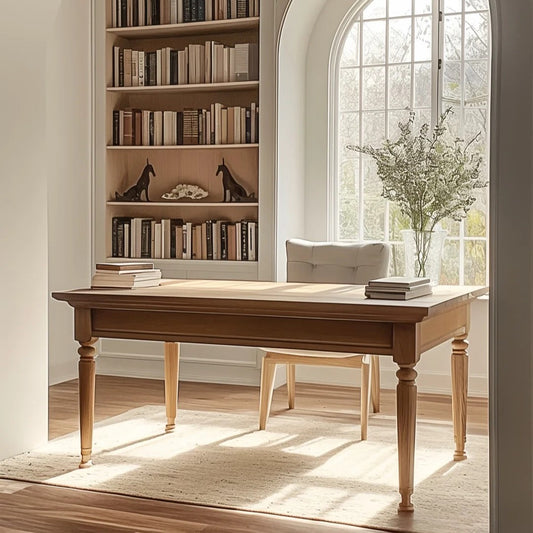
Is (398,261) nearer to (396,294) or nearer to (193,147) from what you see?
(193,147)

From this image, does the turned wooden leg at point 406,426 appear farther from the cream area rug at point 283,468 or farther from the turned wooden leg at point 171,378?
the turned wooden leg at point 171,378

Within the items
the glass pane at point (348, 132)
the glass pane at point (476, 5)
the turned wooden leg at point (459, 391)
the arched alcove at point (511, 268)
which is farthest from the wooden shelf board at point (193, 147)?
the arched alcove at point (511, 268)

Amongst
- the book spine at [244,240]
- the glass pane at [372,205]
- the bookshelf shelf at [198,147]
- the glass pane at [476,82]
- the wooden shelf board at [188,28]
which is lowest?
the book spine at [244,240]

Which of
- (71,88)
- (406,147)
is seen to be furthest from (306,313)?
(71,88)

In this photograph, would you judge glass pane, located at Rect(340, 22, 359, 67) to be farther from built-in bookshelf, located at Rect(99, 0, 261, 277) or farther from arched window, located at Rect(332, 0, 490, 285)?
built-in bookshelf, located at Rect(99, 0, 261, 277)

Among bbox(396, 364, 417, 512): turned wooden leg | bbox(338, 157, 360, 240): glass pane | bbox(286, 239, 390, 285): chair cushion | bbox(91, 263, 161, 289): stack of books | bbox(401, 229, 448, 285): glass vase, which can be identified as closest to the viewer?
bbox(396, 364, 417, 512): turned wooden leg

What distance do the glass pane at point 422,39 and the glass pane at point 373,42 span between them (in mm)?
224

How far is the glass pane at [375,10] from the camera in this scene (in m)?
5.74

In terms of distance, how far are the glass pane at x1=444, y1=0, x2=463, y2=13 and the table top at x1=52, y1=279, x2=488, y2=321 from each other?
7.42 feet

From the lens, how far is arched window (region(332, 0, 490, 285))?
5523mm

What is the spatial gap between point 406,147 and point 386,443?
73.1 inches

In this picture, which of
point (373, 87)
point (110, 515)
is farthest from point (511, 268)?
point (373, 87)

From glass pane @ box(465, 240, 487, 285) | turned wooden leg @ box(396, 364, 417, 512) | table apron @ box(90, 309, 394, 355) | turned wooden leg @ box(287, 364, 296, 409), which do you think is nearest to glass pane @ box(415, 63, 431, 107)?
glass pane @ box(465, 240, 487, 285)

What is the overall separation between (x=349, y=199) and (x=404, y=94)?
0.76 m
